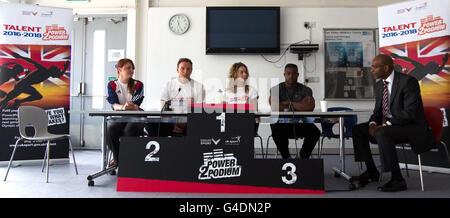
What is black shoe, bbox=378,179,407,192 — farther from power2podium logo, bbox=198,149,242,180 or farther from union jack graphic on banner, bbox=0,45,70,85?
union jack graphic on banner, bbox=0,45,70,85

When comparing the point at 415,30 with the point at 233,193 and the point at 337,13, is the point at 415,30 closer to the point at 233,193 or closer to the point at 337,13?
the point at 337,13

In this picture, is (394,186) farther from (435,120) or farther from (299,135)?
(299,135)

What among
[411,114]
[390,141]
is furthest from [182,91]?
[411,114]

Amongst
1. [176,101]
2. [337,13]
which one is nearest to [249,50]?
[337,13]

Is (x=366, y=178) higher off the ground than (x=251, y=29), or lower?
lower

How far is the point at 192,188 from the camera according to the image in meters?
2.33

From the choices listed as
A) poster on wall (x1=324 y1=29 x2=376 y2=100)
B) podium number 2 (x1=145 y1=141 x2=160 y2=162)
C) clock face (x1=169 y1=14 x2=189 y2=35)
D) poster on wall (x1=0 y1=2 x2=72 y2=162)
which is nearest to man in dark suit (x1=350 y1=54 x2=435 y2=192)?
podium number 2 (x1=145 y1=141 x2=160 y2=162)

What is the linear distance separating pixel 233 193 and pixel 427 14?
10.4ft

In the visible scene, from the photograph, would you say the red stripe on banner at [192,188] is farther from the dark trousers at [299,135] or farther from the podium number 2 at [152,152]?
the dark trousers at [299,135]

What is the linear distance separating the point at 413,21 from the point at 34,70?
15.8 feet

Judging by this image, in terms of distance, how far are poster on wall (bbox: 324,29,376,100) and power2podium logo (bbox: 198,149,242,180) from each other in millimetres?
3195

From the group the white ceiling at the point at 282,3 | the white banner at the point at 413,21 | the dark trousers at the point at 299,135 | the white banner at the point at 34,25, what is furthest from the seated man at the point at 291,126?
the white banner at the point at 34,25

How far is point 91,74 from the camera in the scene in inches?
216

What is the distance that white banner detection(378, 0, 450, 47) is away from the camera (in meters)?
3.44
